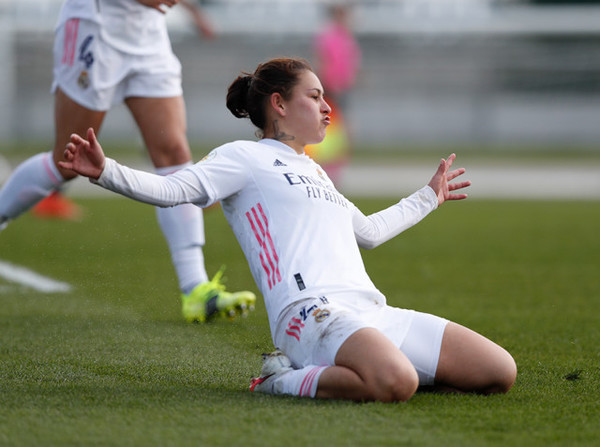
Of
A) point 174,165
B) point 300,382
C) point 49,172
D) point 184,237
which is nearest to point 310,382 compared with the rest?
point 300,382

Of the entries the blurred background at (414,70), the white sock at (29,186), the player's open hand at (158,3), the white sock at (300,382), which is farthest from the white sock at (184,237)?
the blurred background at (414,70)

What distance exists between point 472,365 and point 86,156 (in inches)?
53.2

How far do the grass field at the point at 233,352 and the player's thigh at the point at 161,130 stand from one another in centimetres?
40

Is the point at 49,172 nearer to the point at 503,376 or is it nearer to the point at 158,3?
the point at 158,3

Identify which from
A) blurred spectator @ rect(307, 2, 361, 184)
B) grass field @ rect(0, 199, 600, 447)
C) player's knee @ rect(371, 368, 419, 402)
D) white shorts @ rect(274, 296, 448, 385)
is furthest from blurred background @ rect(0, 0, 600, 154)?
player's knee @ rect(371, 368, 419, 402)

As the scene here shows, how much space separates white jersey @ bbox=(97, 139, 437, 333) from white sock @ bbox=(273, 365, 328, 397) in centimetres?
20

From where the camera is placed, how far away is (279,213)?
331cm

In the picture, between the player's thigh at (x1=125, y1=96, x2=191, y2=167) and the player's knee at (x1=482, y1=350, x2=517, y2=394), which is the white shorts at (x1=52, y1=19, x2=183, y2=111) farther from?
the player's knee at (x1=482, y1=350, x2=517, y2=394)

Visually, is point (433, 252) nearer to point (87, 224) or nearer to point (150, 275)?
point (150, 275)

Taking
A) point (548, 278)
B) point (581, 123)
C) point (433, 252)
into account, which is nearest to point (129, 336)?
point (548, 278)

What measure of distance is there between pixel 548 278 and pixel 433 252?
1471 mm

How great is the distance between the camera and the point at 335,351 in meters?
3.04

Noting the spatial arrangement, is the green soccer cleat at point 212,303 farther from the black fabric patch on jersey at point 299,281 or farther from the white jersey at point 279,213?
the black fabric patch on jersey at point 299,281

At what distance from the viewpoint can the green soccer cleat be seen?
14.6 ft
